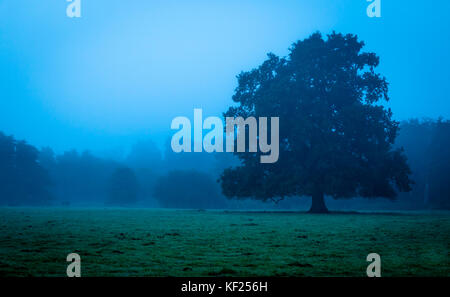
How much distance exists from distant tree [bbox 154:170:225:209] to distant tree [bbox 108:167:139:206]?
10.9 meters

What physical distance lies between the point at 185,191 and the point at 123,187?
58.1 feet

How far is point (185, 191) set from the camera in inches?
3423

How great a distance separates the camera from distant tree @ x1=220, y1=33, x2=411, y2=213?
135 ft

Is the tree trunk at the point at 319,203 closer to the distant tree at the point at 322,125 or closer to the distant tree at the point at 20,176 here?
the distant tree at the point at 322,125

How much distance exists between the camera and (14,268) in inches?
454

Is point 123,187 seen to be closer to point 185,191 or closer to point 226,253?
point 185,191

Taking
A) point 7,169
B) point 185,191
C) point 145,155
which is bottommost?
point 185,191

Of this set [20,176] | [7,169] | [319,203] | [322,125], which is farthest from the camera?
[20,176]

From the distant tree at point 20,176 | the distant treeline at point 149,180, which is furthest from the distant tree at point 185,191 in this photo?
the distant tree at point 20,176

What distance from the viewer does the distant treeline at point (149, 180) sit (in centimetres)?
7631

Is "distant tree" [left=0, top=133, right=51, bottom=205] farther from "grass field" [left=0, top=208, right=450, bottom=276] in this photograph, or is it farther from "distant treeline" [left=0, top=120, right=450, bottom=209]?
"grass field" [left=0, top=208, right=450, bottom=276]

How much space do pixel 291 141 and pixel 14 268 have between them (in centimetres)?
3428

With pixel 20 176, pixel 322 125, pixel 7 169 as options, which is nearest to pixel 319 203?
pixel 322 125
